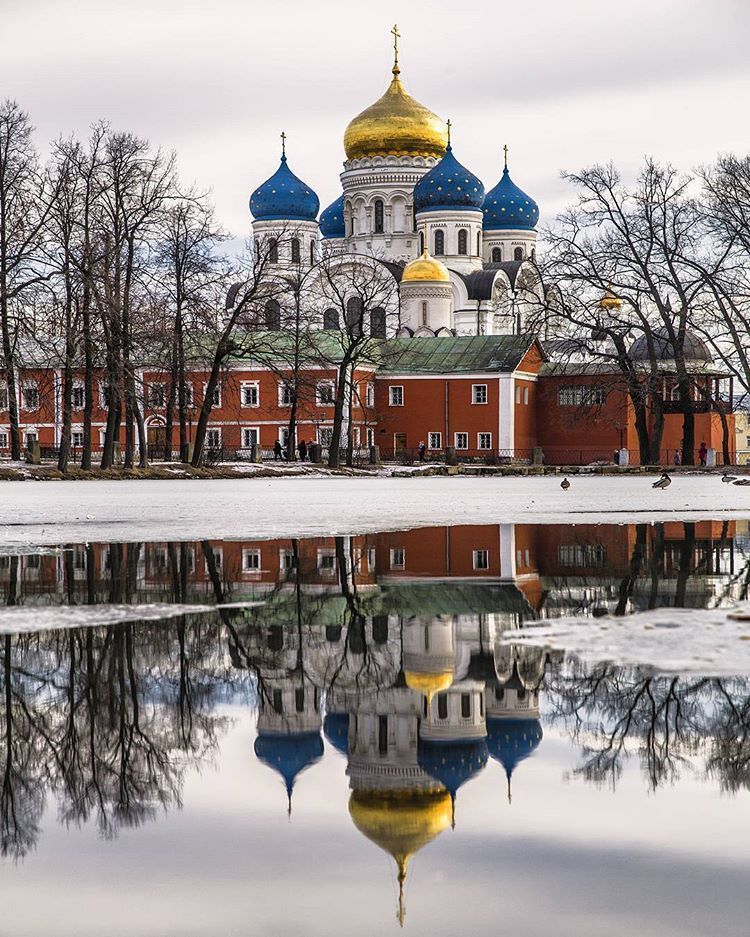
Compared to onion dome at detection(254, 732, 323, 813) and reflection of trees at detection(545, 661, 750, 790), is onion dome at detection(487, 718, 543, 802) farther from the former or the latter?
onion dome at detection(254, 732, 323, 813)

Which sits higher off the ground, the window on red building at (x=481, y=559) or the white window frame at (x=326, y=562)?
the window on red building at (x=481, y=559)

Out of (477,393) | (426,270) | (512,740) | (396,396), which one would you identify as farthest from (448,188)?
(512,740)

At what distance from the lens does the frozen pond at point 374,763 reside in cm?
335

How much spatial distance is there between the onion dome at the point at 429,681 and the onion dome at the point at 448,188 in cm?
8716

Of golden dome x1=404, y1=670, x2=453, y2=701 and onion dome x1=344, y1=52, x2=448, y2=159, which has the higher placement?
onion dome x1=344, y1=52, x2=448, y2=159

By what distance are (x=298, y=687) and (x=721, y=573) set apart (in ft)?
20.8

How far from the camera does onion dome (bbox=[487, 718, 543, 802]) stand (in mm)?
4719

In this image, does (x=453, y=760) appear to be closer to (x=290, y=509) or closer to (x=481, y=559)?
(x=481, y=559)

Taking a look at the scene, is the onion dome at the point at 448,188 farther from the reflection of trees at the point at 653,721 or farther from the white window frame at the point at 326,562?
the reflection of trees at the point at 653,721

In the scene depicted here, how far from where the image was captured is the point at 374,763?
464 centimetres

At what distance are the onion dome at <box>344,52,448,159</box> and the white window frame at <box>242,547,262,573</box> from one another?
82621 millimetres

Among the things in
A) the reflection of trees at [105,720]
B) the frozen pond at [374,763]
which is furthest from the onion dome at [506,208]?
the reflection of trees at [105,720]

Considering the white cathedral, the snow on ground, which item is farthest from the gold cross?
the snow on ground

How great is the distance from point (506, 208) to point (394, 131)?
414 inches
